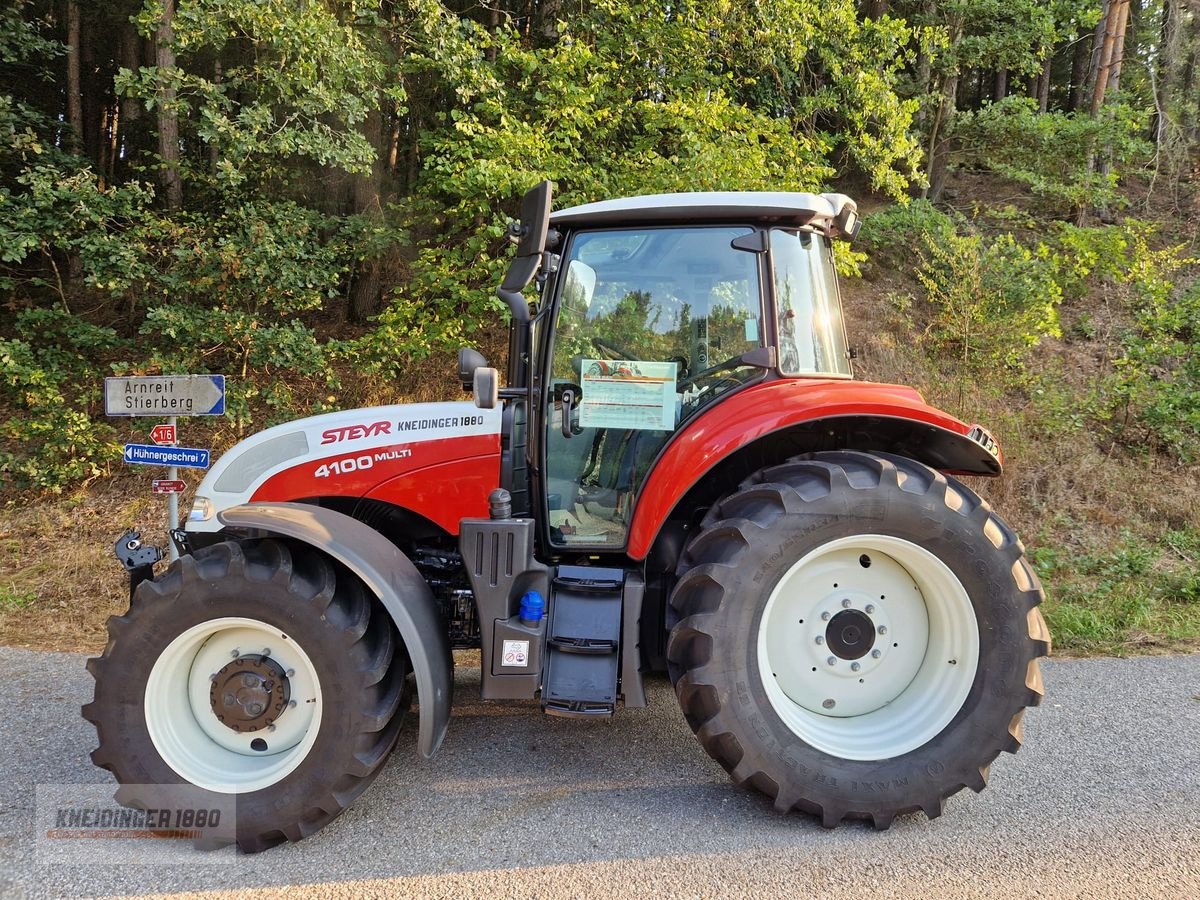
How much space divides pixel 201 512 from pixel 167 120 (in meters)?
5.51

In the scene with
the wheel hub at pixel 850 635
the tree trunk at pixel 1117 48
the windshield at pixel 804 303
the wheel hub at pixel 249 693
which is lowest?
the wheel hub at pixel 249 693

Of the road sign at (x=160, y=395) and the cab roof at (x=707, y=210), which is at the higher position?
the cab roof at (x=707, y=210)

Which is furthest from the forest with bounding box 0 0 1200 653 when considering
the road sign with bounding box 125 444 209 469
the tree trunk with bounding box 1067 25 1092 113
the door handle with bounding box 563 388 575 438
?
the tree trunk with bounding box 1067 25 1092 113

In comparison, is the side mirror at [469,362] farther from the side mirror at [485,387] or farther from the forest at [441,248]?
the forest at [441,248]

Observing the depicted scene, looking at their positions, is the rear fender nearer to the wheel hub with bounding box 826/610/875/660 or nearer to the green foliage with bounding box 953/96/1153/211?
the wheel hub with bounding box 826/610/875/660

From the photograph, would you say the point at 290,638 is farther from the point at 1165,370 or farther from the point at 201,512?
the point at 1165,370

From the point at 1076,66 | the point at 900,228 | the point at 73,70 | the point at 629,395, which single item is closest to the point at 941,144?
the point at 900,228

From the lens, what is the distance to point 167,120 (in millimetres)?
6746

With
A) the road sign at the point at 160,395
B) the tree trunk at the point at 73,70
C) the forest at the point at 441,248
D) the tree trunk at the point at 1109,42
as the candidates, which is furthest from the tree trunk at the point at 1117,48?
the tree trunk at the point at 73,70

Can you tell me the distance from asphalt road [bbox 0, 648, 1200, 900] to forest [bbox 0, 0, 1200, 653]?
179 cm

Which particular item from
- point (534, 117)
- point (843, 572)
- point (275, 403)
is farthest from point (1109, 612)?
point (275, 403)

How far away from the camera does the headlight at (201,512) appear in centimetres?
297

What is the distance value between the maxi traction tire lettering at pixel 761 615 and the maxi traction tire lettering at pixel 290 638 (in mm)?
1048

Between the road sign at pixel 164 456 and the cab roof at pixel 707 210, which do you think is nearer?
the cab roof at pixel 707 210
